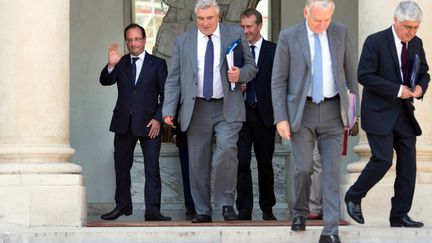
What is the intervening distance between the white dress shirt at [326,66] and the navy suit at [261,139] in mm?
2003

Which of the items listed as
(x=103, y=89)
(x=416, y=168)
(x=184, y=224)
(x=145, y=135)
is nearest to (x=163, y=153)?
(x=103, y=89)

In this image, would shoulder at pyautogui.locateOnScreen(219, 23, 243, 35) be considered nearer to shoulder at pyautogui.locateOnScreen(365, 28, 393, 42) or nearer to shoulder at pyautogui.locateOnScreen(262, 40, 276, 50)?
shoulder at pyautogui.locateOnScreen(262, 40, 276, 50)

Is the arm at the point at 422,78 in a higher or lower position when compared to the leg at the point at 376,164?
higher

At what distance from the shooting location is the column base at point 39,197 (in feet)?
35.4

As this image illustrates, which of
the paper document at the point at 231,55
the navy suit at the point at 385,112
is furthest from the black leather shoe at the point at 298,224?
the paper document at the point at 231,55

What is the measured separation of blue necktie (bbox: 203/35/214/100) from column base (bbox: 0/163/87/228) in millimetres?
1369

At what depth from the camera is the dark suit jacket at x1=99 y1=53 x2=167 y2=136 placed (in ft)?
39.2

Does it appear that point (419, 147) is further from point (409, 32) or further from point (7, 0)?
point (7, 0)

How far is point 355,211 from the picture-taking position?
33.4ft

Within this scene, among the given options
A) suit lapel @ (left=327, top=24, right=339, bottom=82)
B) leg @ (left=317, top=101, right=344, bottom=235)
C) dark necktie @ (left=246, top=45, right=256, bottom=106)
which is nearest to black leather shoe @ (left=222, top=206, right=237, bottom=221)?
dark necktie @ (left=246, top=45, right=256, bottom=106)

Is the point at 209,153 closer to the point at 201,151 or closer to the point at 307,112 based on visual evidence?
the point at 201,151

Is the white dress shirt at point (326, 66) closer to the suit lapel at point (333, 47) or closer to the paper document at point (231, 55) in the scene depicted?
the suit lapel at point (333, 47)

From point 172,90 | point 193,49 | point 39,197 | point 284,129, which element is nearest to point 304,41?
point 284,129

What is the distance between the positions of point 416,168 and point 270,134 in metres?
1.67
